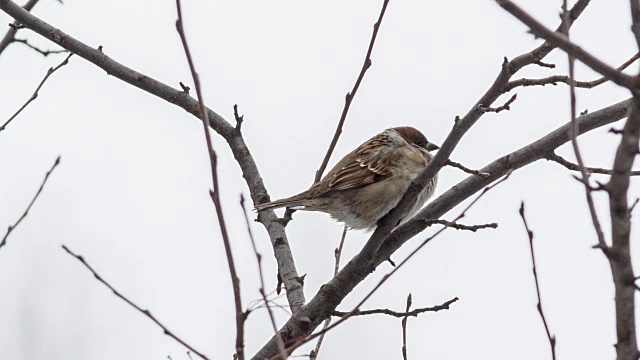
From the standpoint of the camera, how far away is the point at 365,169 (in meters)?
5.61

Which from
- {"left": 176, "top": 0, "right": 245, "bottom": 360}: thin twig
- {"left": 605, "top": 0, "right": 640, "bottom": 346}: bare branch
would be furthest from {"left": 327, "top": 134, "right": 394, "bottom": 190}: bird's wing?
{"left": 605, "top": 0, "right": 640, "bottom": 346}: bare branch

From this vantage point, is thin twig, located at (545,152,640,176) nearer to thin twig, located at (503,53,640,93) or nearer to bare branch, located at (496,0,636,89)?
thin twig, located at (503,53,640,93)

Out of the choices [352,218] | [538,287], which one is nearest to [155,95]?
[352,218]

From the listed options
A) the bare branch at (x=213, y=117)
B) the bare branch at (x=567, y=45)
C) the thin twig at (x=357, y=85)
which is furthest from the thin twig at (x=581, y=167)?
the bare branch at (x=213, y=117)

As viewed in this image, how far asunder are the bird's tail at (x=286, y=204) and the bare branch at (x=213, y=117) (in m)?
0.12

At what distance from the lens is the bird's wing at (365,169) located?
18.0 feet

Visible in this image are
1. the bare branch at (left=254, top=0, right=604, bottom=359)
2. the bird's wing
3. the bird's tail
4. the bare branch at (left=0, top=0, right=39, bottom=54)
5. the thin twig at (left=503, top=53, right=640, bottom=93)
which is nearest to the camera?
the thin twig at (left=503, top=53, right=640, bottom=93)

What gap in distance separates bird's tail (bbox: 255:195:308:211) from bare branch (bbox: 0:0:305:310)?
0.12m

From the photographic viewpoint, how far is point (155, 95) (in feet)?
16.8

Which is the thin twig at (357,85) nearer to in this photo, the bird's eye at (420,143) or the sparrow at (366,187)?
the sparrow at (366,187)

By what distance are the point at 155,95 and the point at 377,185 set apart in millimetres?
1528

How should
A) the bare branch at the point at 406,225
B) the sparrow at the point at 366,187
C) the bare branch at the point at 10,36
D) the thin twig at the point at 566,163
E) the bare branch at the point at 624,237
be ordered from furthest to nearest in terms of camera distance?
the sparrow at the point at 366,187, the bare branch at the point at 10,36, the thin twig at the point at 566,163, the bare branch at the point at 406,225, the bare branch at the point at 624,237

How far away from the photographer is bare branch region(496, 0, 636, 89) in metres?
1.81

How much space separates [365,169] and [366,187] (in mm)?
236
